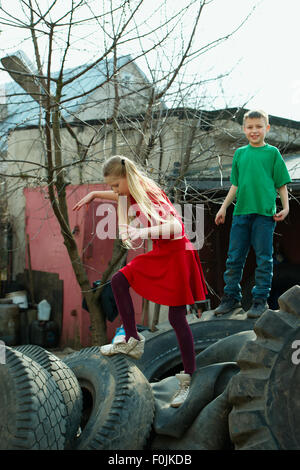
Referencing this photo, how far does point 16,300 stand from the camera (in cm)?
1064

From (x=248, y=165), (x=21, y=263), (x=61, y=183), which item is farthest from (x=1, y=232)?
(x=248, y=165)

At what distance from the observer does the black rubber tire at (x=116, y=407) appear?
2701 millimetres

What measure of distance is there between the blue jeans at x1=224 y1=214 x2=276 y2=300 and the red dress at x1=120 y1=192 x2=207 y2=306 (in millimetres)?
935

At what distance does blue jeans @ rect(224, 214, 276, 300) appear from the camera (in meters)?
3.94

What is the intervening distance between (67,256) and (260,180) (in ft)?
22.7

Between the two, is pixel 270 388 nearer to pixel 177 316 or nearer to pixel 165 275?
pixel 177 316

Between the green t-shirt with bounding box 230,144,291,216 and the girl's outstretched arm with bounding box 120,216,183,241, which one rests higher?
the green t-shirt with bounding box 230,144,291,216

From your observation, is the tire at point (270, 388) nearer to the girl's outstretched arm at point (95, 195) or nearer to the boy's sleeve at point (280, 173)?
the girl's outstretched arm at point (95, 195)

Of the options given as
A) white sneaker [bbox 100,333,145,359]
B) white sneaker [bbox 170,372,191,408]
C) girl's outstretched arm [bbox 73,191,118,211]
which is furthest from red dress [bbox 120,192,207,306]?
girl's outstretched arm [bbox 73,191,118,211]

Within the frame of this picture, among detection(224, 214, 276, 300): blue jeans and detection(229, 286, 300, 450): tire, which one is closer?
detection(229, 286, 300, 450): tire

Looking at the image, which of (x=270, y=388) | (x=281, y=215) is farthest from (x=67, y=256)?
(x=270, y=388)

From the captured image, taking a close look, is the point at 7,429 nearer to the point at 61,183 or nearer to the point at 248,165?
the point at 248,165

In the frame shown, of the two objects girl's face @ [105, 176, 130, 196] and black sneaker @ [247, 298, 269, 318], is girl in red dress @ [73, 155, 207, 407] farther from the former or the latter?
black sneaker @ [247, 298, 269, 318]
